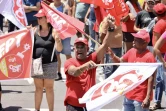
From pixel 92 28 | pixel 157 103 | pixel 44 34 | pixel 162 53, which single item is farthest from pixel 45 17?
pixel 92 28

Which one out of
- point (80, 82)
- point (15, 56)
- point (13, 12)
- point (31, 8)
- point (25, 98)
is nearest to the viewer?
point (80, 82)

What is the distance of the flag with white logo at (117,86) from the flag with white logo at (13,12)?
80.1 inches

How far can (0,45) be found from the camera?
7.14 metres

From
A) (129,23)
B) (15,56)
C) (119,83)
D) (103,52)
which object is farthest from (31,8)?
(119,83)

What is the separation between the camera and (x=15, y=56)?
708cm

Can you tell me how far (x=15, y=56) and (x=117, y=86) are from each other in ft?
5.94

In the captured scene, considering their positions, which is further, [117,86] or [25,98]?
[25,98]

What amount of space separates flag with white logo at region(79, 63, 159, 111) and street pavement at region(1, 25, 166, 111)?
9.27 feet

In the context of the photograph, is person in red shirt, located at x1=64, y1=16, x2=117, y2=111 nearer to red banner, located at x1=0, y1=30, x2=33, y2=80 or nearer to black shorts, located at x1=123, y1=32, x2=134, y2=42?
red banner, located at x1=0, y1=30, x2=33, y2=80

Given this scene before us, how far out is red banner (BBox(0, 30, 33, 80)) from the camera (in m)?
6.98

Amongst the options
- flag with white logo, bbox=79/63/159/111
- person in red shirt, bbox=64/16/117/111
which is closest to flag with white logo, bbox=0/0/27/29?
person in red shirt, bbox=64/16/117/111

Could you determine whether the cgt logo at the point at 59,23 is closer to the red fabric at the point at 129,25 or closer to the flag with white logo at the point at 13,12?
the flag with white logo at the point at 13,12

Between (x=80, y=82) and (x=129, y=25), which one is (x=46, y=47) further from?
(x=129, y=25)

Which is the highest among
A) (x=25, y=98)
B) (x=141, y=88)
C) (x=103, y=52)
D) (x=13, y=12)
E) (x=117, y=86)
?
(x=13, y=12)
